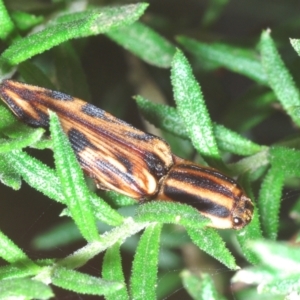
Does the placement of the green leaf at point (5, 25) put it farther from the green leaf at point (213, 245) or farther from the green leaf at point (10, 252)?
the green leaf at point (213, 245)

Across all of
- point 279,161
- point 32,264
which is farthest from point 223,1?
point 32,264

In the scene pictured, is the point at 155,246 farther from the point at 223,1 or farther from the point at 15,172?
the point at 223,1

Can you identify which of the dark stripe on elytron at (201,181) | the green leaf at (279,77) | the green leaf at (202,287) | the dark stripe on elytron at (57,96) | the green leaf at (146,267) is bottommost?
the green leaf at (202,287)

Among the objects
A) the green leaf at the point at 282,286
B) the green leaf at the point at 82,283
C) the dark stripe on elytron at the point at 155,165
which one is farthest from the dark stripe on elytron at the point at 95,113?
the green leaf at the point at 282,286

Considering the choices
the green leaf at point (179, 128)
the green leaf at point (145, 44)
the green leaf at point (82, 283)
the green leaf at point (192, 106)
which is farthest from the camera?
the green leaf at point (145, 44)

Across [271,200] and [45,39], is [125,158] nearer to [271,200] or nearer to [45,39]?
[45,39]

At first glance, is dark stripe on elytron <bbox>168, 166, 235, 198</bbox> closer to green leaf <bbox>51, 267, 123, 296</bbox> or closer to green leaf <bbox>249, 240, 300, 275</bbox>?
green leaf <bbox>51, 267, 123, 296</bbox>
